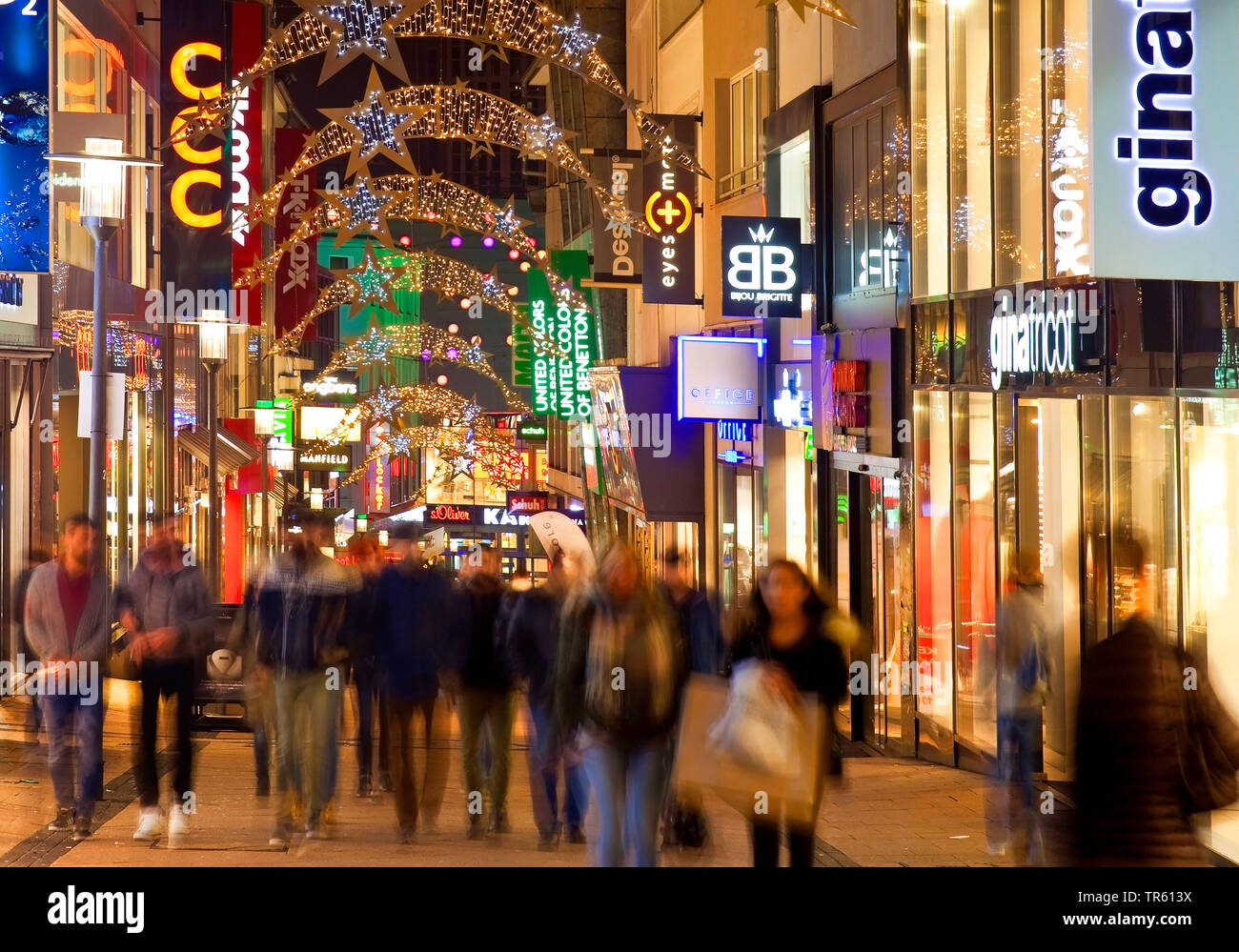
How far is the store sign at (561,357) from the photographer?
3472 centimetres

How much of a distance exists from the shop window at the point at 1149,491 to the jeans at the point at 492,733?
4511 mm

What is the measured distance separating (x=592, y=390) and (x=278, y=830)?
22.0 meters

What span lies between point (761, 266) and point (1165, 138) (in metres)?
9.41

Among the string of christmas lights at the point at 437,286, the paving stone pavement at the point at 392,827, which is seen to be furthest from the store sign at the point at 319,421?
the paving stone pavement at the point at 392,827

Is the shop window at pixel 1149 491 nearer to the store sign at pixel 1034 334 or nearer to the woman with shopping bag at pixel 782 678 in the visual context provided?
the store sign at pixel 1034 334

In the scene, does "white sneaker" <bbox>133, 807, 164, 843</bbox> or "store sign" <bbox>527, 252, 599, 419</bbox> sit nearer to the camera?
"white sneaker" <bbox>133, 807, 164, 843</bbox>

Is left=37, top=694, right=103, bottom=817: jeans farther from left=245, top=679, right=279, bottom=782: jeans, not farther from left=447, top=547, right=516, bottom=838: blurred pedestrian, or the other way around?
left=447, top=547, right=516, bottom=838: blurred pedestrian

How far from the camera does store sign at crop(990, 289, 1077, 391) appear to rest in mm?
12141

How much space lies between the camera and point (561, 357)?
35.1m

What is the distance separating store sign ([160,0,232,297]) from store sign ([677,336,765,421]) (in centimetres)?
654

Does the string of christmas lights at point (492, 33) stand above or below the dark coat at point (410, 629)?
above

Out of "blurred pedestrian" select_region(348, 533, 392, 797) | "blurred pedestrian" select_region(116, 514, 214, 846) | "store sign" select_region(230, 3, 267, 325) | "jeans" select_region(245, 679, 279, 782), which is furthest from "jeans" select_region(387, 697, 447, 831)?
"store sign" select_region(230, 3, 267, 325)
